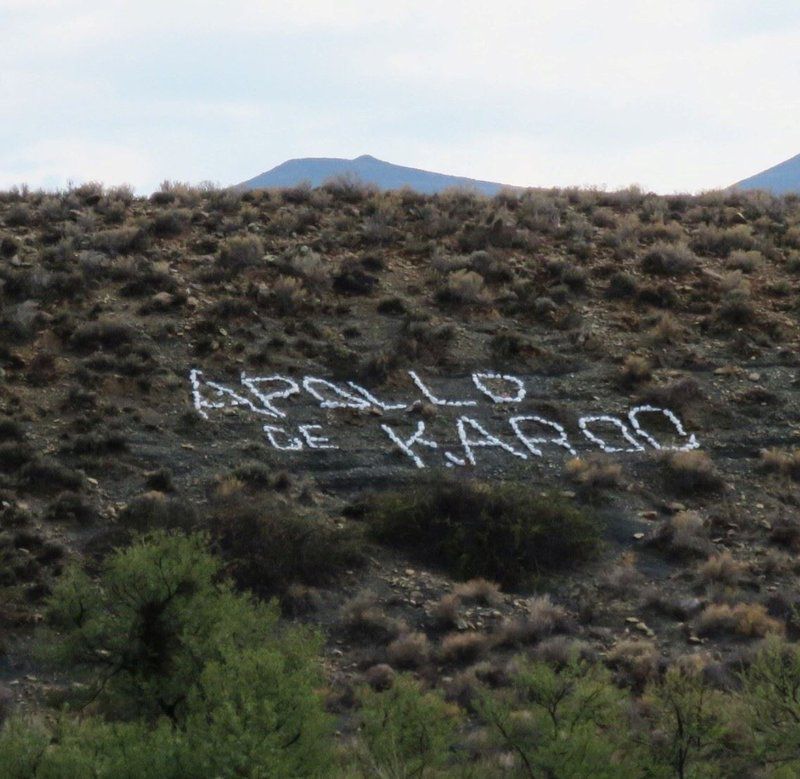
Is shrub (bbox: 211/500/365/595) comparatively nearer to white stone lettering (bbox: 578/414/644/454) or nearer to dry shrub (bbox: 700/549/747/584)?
dry shrub (bbox: 700/549/747/584)

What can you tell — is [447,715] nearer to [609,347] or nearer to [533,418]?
[533,418]

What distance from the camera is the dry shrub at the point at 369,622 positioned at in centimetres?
1413

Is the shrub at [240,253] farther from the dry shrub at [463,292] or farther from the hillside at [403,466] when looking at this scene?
the dry shrub at [463,292]

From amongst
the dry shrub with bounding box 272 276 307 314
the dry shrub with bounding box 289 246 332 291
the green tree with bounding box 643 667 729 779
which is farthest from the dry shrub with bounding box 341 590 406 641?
the dry shrub with bounding box 289 246 332 291

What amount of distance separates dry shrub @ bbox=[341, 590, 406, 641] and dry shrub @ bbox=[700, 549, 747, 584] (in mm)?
3619

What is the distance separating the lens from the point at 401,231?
28.0 meters

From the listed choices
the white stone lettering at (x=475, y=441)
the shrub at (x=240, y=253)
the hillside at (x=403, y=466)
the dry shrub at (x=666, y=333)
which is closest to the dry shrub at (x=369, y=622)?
the hillside at (x=403, y=466)

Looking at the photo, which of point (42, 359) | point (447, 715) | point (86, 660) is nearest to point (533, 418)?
point (42, 359)

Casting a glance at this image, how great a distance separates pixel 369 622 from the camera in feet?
46.7

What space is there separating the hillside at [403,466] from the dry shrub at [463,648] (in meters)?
0.03

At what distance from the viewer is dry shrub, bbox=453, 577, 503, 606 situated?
14948 millimetres

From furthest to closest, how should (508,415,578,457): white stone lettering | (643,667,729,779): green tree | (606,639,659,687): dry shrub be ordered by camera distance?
(508,415,578,457): white stone lettering, (606,639,659,687): dry shrub, (643,667,729,779): green tree

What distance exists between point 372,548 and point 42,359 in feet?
21.2

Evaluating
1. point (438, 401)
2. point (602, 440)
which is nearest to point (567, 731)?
point (602, 440)
